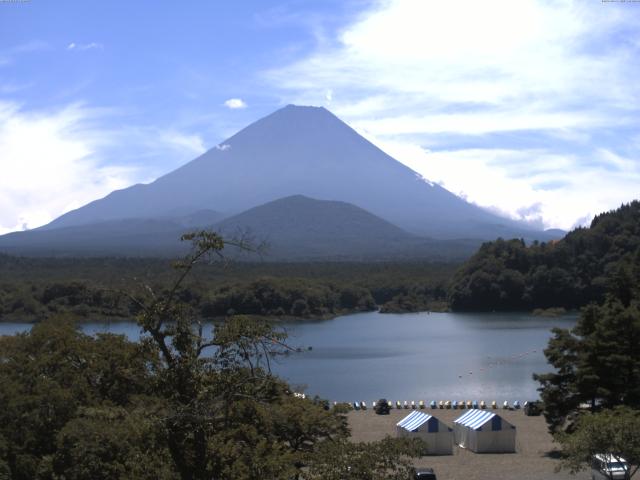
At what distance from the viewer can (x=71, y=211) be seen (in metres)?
160

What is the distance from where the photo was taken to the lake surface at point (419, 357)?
22.5 m

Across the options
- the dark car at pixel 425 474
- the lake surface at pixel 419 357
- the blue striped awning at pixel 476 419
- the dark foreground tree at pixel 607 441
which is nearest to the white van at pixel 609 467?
the dark foreground tree at pixel 607 441

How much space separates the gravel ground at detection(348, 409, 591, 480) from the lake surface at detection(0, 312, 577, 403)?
2.46 meters

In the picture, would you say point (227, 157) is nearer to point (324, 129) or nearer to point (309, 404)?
point (324, 129)

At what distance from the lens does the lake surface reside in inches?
885

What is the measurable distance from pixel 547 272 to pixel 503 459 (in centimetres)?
3527

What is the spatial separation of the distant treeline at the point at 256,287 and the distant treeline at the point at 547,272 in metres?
2.98

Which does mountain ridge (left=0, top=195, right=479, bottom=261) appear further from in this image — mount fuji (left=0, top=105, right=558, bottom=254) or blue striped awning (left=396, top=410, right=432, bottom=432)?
blue striped awning (left=396, top=410, right=432, bottom=432)

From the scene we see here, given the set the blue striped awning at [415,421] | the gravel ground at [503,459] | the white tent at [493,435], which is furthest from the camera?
the blue striped awning at [415,421]

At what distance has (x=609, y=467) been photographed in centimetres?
1003

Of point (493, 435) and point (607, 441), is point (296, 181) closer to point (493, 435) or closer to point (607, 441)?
point (493, 435)

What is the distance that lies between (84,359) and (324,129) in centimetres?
14380

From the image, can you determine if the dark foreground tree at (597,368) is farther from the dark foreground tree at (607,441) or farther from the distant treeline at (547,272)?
the distant treeline at (547,272)

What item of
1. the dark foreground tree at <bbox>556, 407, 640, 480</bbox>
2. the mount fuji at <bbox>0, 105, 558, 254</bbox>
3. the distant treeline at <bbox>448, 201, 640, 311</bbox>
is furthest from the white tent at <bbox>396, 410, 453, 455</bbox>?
the mount fuji at <bbox>0, 105, 558, 254</bbox>
